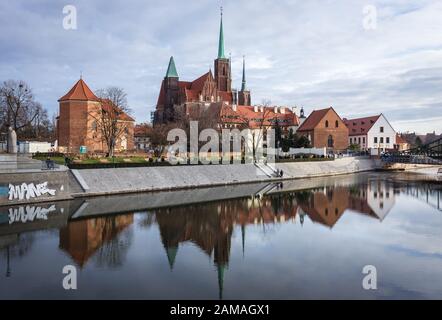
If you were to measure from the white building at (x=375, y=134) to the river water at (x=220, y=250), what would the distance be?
50.0 meters

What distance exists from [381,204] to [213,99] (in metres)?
50.0

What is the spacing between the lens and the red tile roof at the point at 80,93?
4931 cm

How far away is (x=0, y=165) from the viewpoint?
25.2m

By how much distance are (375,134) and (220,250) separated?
68312 mm

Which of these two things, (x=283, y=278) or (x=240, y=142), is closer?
(x=283, y=278)

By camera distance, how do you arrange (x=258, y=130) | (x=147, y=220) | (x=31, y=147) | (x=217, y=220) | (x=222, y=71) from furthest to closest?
(x=222, y=71)
(x=258, y=130)
(x=31, y=147)
(x=217, y=220)
(x=147, y=220)

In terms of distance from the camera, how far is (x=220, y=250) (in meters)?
15.3

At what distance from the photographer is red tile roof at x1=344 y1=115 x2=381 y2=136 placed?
75.6m

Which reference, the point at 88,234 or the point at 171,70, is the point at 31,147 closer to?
the point at 88,234

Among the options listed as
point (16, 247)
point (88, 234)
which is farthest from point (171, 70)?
point (16, 247)

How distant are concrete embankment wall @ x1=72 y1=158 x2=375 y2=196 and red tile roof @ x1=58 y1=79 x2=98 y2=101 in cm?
2054

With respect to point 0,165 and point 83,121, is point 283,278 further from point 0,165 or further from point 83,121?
point 83,121

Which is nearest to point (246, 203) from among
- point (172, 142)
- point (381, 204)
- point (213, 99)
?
point (381, 204)

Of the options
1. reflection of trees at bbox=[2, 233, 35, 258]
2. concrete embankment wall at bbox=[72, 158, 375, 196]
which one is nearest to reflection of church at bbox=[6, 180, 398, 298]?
reflection of trees at bbox=[2, 233, 35, 258]
